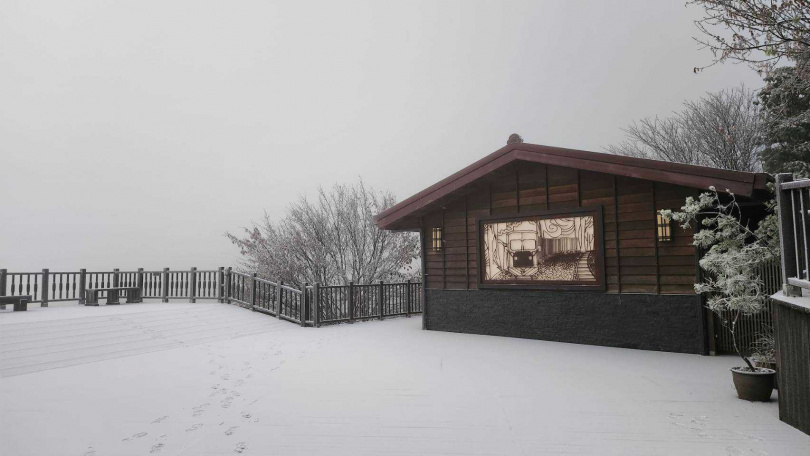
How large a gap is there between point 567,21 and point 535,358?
5028cm

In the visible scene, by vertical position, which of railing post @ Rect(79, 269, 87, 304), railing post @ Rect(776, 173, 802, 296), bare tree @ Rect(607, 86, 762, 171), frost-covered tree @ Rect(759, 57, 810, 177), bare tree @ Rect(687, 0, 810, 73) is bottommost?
railing post @ Rect(79, 269, 87, 304)

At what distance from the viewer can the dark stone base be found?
8258 mm

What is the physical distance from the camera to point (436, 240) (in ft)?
38.0

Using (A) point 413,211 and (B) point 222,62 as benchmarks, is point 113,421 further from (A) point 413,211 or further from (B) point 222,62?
(B) point 222,62

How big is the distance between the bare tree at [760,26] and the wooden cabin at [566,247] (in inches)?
97.9

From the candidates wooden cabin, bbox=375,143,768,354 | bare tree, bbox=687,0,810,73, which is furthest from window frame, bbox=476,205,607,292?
bare tree, bbox=687,0,810,73

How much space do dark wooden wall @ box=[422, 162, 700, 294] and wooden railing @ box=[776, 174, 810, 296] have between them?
3.89 metres

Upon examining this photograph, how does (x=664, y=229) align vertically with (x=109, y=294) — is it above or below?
above

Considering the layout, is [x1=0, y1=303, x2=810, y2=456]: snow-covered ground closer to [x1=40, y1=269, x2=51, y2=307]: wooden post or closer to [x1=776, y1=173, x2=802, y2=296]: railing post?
[x1=776, y1=173, x2=802, y2=296]: railing post

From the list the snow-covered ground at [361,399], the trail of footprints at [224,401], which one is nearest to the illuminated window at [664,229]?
the snow-covered ground at [361,399]

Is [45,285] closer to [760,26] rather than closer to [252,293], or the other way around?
[252,293]

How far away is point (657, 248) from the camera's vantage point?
28.0 ft

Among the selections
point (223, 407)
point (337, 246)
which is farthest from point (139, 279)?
point (223, 407)

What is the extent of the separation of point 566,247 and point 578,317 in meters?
1.46
